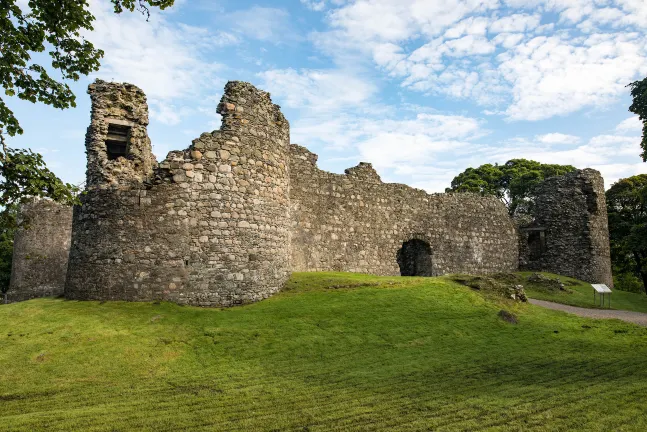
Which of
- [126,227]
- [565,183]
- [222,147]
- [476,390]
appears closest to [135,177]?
[126,227]

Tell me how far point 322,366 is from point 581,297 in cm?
1820

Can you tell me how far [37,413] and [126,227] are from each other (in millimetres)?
6580

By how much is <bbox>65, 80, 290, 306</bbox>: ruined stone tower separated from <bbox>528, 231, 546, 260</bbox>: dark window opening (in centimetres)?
2081

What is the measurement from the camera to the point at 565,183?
1158 inches

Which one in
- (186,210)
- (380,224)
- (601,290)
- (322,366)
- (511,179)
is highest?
(511,179)

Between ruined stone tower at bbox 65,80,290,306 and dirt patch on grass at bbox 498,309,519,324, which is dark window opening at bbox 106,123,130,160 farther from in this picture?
dirt patch on grass at bbox 498,309,519,324

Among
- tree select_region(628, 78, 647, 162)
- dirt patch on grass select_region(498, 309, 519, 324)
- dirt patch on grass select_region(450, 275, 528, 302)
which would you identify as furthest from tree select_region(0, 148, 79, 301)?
tree select_region(628, 78, 647, 162)

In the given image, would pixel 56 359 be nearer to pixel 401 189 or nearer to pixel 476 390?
pixel 476 390

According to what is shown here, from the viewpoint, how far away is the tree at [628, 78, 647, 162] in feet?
50.9

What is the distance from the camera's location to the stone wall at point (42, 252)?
77.9ft

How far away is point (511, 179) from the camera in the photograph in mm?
53062

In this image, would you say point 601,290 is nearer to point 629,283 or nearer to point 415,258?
point 415,258

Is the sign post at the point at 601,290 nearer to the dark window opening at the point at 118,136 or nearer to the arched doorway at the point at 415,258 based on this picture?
the arched doorway at the point at 415,258

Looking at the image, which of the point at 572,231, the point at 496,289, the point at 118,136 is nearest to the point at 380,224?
the point at 496,289
